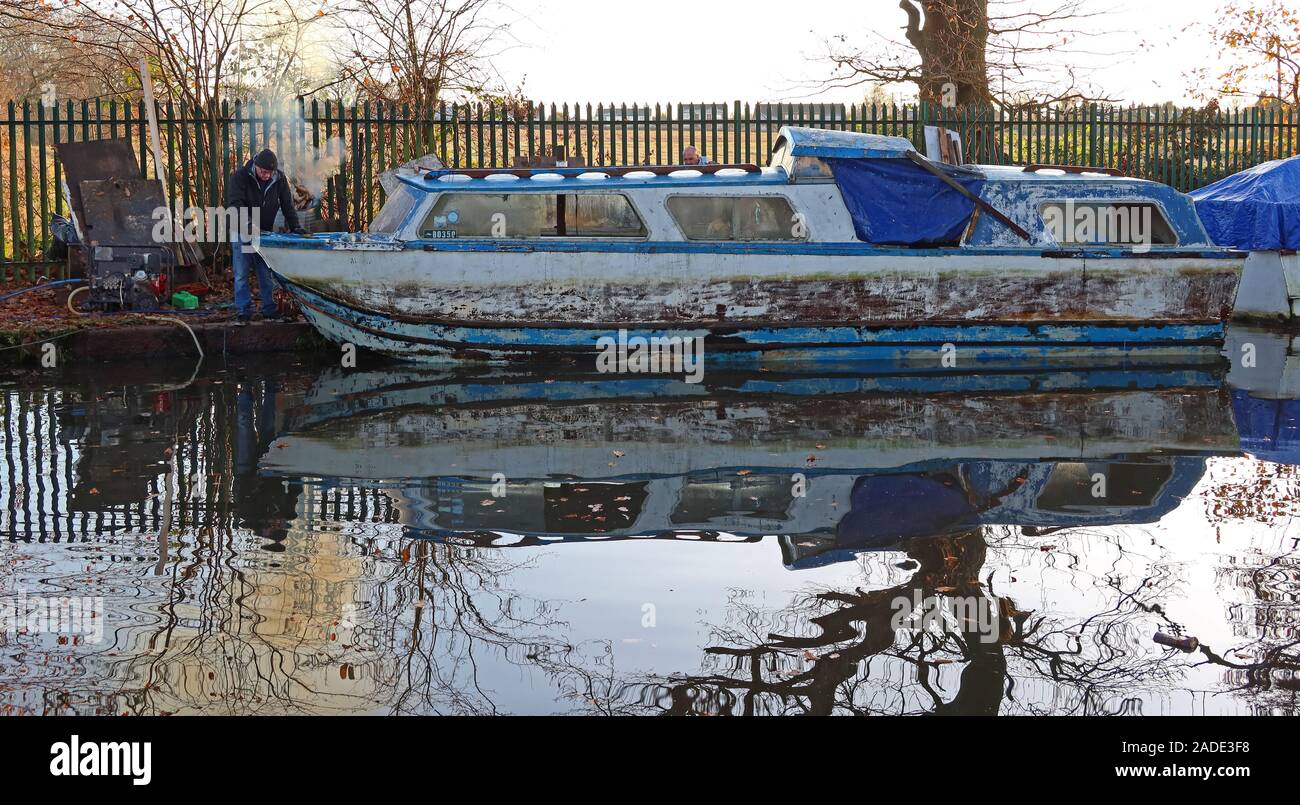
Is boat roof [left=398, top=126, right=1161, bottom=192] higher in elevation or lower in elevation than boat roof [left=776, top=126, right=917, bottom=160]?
lower

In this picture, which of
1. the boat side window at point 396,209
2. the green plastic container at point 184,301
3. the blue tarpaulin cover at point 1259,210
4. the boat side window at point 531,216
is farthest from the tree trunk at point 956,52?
the green plastic container at point 184,301

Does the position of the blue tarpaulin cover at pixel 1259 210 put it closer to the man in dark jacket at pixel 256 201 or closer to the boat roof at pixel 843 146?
the boat roof at pixel 843 146

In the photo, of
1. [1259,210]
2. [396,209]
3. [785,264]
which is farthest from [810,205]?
[1259,210]

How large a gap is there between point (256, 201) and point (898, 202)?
6415 millimetres

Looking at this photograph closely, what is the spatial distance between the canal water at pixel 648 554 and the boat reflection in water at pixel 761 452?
0.13 ft

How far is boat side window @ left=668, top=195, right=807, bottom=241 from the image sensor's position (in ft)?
41.4

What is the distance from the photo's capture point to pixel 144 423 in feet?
32.5

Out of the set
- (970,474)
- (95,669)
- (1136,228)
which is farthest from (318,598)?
(1136,228)

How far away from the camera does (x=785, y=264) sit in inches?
499

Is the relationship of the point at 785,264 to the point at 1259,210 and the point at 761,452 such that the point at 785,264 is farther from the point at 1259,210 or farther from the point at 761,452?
the point at 1259,210

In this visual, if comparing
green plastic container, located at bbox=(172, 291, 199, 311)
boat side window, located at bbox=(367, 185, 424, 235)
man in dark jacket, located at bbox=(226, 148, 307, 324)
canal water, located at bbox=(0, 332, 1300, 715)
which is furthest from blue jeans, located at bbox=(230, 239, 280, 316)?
canal water, located at bbox=(0, 332, 1300, 715)

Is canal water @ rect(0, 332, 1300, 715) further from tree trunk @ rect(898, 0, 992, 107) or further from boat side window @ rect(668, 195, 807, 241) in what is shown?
tree trunk @ rect(898, 0, 992, 107)

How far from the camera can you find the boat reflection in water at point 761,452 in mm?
7215

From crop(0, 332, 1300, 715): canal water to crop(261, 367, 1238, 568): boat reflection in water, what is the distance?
0.04 meters
